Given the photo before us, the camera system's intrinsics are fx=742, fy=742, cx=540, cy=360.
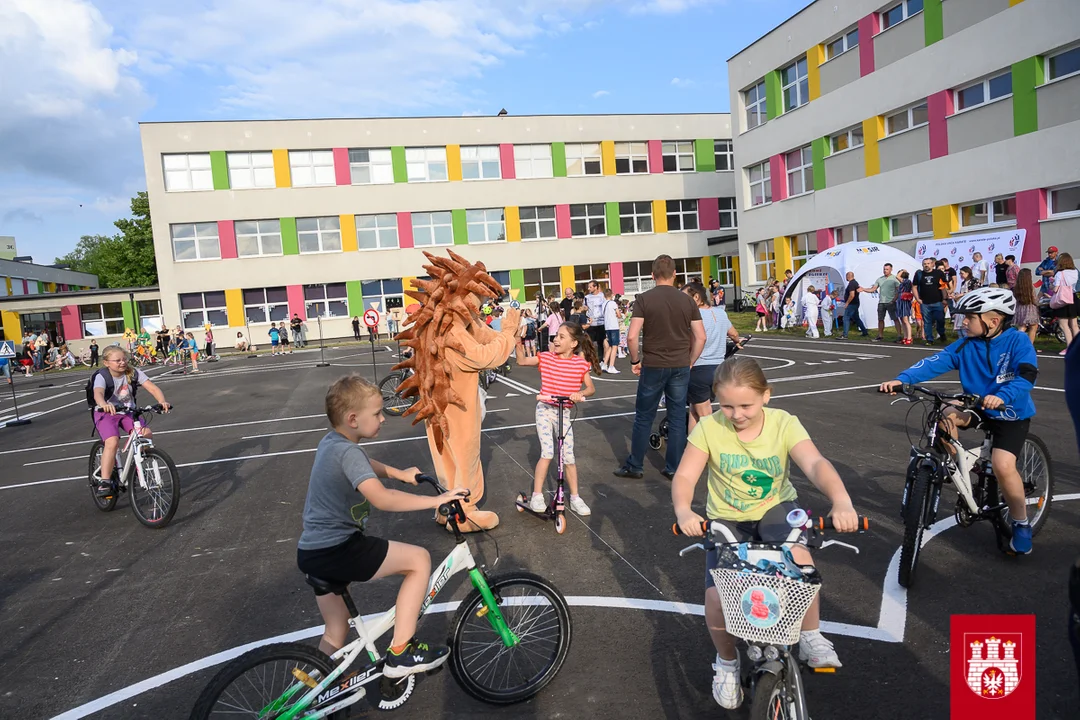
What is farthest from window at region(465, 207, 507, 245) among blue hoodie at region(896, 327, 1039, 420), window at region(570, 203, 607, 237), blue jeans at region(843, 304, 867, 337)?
blue hoodie at region(896, 327, 1039, 420)

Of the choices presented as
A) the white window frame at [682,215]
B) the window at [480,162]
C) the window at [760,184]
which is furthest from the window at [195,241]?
the window at [760,184]

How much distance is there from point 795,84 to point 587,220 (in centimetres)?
1766

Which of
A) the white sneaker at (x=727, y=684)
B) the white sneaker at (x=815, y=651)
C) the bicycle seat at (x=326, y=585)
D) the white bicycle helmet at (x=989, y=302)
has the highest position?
the white bicycle helmet at (x=989, y=302)

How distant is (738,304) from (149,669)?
37088 millimetres

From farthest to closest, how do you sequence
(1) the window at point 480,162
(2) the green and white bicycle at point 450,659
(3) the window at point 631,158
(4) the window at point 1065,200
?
(3) the window at point 631,158, (1) the window at point 480,162, (4) the window at point 1065,200, (2) the green and white bicycle at point 450,659

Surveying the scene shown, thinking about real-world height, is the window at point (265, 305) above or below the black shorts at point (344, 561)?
above

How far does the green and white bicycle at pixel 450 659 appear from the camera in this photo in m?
3.00

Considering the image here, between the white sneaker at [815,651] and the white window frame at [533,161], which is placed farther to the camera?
the white window frame at [533,161]

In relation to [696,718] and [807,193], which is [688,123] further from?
[696,718]

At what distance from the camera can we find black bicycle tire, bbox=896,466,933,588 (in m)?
4.47

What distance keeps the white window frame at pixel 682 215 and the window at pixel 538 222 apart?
25.9 ft

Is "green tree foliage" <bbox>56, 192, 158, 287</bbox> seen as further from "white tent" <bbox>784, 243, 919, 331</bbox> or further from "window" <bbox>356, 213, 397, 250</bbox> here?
"white tent" <bbox>784, 243, 919, 331</bbox>

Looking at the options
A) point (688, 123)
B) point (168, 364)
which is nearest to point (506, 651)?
point (168, 364)

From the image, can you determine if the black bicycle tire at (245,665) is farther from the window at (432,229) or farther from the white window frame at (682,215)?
the white window frame at (682,215)
